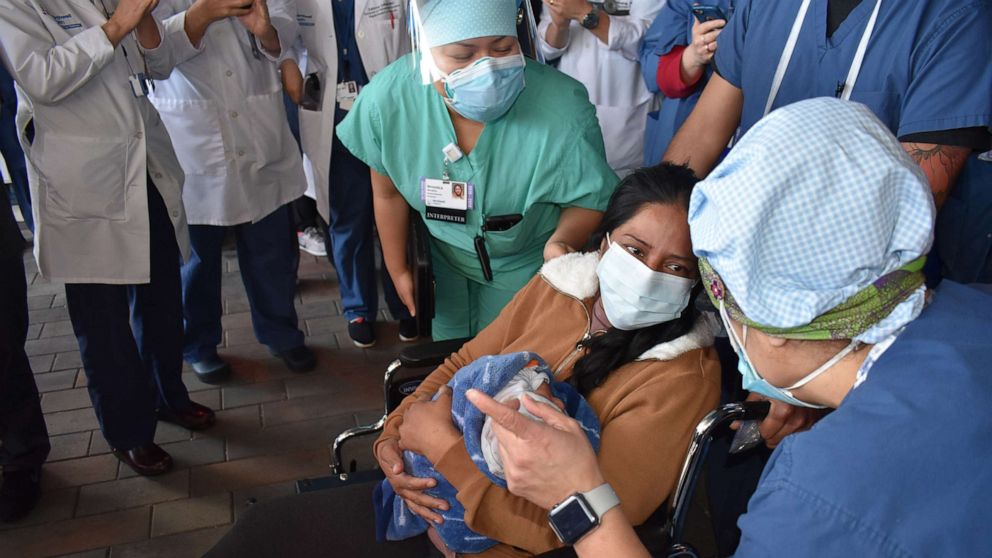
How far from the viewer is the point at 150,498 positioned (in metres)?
2.29

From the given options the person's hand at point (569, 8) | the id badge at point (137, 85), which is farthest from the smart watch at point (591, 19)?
the id badge at point (137, 85)

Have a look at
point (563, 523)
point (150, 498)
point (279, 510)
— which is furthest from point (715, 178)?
point (150, 498)

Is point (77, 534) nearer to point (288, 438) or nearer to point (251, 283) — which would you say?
point (288, 438)

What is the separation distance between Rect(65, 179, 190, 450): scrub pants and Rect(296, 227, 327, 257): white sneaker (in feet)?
5.25

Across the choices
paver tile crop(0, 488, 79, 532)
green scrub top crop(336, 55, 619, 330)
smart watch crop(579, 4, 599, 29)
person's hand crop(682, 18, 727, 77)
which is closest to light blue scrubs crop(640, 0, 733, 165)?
person's hand crop(682, 18, 727, 77)

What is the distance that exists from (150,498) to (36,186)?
1.07 m

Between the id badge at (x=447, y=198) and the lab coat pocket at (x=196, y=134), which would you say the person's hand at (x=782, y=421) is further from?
Answer: the lab coat pocket at (x=196, y=134)

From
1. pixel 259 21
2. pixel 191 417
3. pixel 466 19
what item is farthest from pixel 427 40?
pixel 191 417

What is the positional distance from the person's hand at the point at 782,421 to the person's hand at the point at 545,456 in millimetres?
528

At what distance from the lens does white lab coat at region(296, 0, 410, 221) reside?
2725 mm

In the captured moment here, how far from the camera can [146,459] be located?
7.71 feet

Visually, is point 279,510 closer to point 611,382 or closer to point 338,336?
point 611,382

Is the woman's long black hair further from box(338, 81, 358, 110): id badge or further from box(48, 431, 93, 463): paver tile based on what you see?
box(48, 431, 93, 463): paver tile

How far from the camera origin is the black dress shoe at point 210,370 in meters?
2.88
